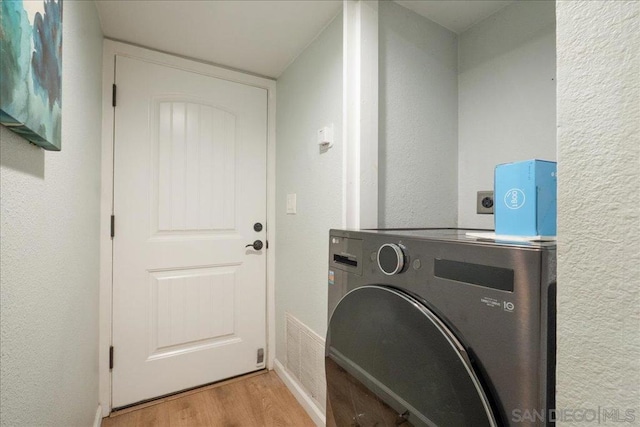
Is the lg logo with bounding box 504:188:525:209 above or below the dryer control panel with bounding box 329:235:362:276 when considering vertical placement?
above

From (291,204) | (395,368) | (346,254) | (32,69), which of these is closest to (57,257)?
(32,69)

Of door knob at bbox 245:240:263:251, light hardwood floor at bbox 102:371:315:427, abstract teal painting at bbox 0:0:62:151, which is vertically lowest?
light hardwood floor at bbox 102:371:315:427

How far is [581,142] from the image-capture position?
42 centimetres

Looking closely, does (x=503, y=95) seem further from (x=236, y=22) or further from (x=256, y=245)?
(x=256, y=245)

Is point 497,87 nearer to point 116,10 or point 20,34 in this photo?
point 20,34

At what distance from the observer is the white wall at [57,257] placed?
1.81ft

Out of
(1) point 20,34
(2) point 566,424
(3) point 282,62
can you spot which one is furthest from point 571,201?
(3) point 282,62

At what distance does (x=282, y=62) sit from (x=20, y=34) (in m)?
1.43

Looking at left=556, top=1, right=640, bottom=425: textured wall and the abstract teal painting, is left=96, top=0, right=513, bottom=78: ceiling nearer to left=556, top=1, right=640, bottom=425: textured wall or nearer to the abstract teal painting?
the abstract teal painting

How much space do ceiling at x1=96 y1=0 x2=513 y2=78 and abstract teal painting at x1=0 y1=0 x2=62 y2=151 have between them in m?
0.71

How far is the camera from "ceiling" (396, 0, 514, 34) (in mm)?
1274

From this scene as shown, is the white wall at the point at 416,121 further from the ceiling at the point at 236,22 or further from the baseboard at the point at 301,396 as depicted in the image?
the baseboard at the point at 301,396

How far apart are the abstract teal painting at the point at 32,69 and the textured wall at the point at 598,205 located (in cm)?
90

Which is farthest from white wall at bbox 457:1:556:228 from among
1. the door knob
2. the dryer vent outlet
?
the door knob
